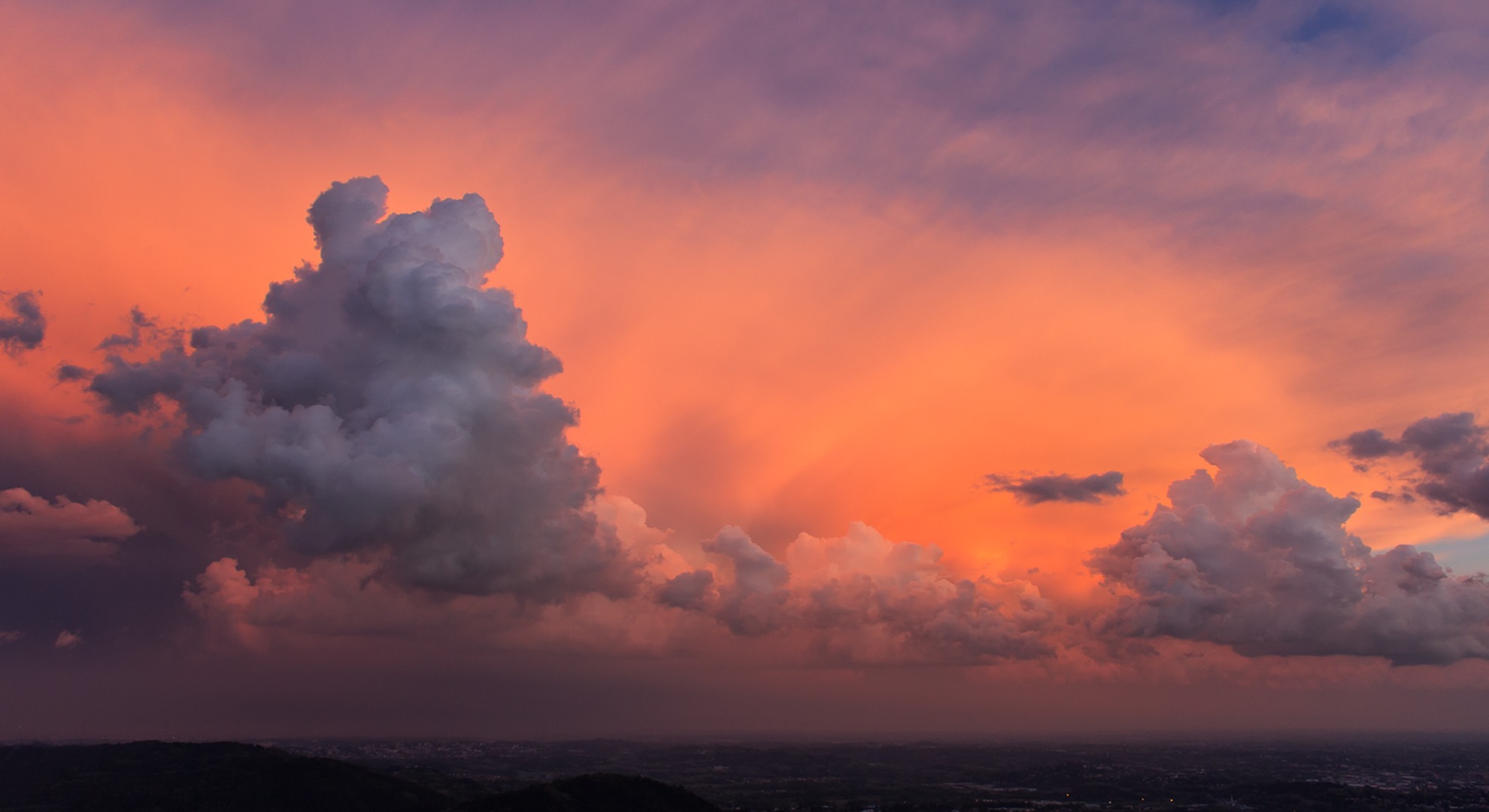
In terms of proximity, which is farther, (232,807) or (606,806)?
(232,807)

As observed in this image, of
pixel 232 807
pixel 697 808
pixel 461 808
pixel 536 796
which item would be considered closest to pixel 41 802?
pixel 232 807

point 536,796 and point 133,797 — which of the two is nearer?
point 536,796

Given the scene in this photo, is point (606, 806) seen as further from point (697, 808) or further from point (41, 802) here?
point (41, 802)

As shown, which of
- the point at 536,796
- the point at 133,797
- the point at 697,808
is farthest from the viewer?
the point at 133,797

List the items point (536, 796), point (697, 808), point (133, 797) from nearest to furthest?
point (536, 796) < point (697, 808) < point (133, 797)

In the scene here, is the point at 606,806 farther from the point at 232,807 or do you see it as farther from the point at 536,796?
the point at 232,807

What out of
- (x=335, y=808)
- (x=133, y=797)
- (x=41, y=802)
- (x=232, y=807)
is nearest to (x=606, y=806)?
(x=335, y=808)
